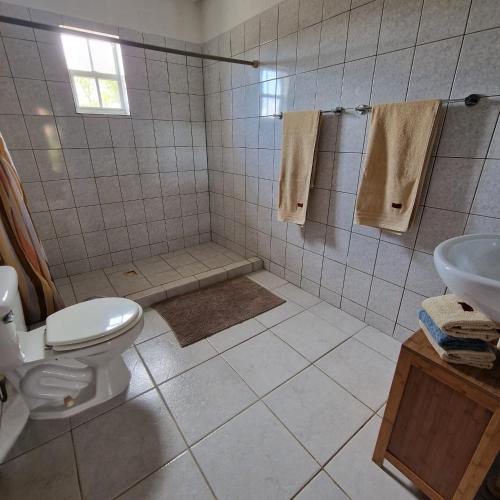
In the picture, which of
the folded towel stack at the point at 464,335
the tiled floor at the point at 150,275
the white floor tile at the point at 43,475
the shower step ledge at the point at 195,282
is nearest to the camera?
the folded towel stack at the point at 464,335

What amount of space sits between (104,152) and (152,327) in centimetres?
159

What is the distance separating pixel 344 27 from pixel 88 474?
248 cm

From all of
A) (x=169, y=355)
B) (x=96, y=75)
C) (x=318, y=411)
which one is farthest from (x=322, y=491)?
(x=96, y=75)

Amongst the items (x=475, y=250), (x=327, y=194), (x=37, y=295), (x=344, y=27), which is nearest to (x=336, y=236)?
(x=327, y=194)

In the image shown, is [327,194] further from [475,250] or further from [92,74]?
[92,74]

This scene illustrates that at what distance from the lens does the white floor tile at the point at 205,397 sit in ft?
4.13

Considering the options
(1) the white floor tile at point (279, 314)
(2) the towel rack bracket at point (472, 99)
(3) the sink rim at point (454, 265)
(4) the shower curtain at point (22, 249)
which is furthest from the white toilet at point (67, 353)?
(2) the towel rack bracket at point (472, 99)

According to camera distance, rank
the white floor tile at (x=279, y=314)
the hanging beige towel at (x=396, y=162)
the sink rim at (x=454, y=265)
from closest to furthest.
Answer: the sink rim at (x=454, y=265) < the hanging beige towel at (x=396, y=162) < the white floor tile at (x=279, y=314)

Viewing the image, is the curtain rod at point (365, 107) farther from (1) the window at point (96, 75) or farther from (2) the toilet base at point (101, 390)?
(2) the toilet base at point (101, 390)

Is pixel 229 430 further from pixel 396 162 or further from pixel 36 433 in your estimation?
pixel 396 162

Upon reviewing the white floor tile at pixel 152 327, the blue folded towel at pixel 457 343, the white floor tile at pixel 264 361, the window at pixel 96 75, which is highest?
the window at pixel 96 75

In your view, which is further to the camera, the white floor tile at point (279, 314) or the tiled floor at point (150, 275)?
the tiled floor at point (150, 275)

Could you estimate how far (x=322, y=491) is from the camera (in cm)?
102

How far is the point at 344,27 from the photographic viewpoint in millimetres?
1560
